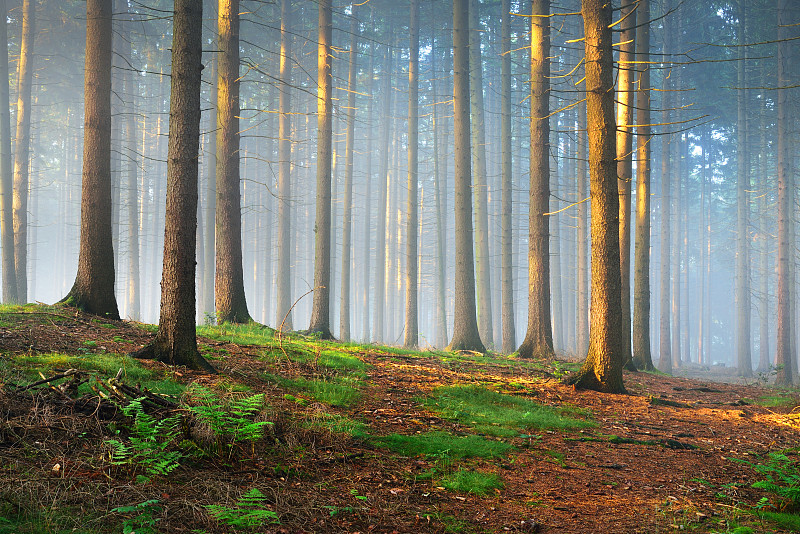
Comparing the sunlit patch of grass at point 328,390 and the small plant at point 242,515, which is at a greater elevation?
the sunlit patch of grass at point 328,390

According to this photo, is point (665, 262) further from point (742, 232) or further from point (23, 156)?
point (23, 156)

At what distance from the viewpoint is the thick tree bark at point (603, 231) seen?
10.3 metres

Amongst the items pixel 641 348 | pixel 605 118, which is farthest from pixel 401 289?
pixel 605 118

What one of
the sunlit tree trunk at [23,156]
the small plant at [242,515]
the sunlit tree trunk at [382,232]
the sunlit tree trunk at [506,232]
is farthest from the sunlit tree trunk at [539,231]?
the sunlit tree trunk at [23,156]

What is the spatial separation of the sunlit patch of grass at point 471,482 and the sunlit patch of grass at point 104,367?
2986mm

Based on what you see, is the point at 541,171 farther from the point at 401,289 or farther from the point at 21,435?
the point at 401,289

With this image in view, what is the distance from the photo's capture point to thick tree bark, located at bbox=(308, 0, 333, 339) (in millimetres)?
16422

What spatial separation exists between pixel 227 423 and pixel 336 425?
139 cm

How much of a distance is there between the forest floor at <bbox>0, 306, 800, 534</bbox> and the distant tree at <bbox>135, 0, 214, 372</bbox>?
0.48 meters

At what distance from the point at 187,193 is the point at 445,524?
5.41m

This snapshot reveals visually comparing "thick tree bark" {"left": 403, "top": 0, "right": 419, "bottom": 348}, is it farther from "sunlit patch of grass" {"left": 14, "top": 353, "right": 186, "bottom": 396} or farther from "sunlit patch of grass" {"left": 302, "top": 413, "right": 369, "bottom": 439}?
"sunlit patch of grass" {"left": 14, "top": 353, "right": 186, "bottom": 396}

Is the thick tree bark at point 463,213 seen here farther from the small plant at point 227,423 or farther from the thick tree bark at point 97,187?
the small plant at point 227,423

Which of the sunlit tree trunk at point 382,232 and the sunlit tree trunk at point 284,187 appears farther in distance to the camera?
the sunlit tree trunk at point 382,232

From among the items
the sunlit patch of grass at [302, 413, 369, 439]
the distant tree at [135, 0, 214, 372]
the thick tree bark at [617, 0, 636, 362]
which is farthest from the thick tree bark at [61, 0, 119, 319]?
the thick tree bark at [617, 0, 636, 362]
